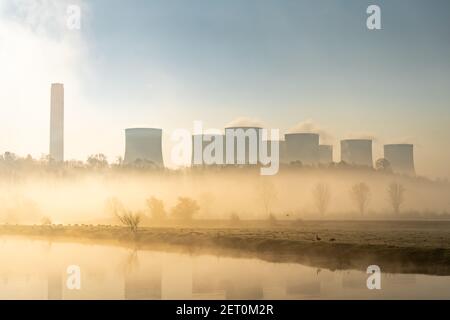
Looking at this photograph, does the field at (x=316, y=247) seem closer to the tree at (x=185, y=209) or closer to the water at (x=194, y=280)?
the water at (x=194, y=280)

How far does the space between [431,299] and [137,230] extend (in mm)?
33998

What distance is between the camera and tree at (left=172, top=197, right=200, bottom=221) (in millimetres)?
69750

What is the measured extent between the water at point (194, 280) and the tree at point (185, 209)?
33.9 m

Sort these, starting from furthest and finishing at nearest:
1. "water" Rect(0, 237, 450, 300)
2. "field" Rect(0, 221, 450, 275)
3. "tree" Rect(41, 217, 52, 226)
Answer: "tree" Rect(41, 217, 52, 226)
"field" Rect(0, 221, 450, 275)
"water" Rect(0, 237, 450, 300)

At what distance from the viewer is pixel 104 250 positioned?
40.8m

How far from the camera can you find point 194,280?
26.0 m

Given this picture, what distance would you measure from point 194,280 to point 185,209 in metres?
44.7

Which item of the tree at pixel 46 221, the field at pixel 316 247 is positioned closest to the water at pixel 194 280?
the field at pixel 316 247

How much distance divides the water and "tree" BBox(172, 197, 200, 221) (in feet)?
111

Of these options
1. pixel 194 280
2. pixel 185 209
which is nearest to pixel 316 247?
pixel 194 280

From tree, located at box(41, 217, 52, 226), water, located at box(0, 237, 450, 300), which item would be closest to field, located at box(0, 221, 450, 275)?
water, located at box(0, 237, 450, 300)

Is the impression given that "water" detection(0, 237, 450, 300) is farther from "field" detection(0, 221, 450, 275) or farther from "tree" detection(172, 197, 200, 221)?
"tree" detection(172, 197, 200, 221)

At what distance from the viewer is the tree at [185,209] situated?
69.8 metres

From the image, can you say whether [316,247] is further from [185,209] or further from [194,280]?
[185,209]
